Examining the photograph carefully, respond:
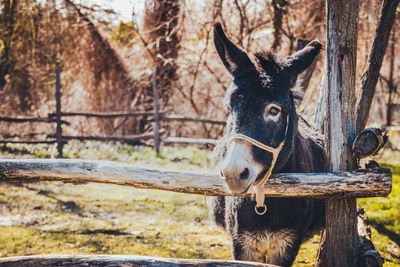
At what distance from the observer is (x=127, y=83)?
46.6 ft

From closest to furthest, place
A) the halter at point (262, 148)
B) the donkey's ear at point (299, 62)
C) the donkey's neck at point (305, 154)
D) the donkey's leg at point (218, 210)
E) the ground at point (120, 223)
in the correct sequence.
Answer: the halter at point (262, 148), the donkey's ear at point (299, 62), the donkey's neck at point (305, 154), the donkey's leg at point (218, 210), the ground at point (120, 223)

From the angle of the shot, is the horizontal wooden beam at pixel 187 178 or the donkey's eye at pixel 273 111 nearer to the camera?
the donkey's eye at pixel 273 111

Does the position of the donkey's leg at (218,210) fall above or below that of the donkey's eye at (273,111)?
below

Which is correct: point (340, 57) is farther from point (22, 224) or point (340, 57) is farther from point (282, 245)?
point (22, 224)

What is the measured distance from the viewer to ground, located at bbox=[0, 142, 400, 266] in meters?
4.50

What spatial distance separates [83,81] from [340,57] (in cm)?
1297

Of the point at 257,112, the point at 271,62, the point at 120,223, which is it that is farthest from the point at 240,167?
the point at 120,223

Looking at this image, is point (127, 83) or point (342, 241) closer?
point (342, 241)

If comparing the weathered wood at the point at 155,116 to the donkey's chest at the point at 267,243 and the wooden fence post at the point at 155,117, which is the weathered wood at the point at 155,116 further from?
the donkey's chest at the point at 267,243

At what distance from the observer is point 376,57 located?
364cm

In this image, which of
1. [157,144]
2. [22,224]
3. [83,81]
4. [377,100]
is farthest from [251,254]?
[377,100]

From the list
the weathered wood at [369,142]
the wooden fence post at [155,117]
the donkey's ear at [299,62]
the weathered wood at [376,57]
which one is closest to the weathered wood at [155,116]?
the wooden fence post at [155,117]

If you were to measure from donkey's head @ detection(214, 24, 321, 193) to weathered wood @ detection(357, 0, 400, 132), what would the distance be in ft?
4.34

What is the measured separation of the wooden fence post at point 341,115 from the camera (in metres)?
2.48
